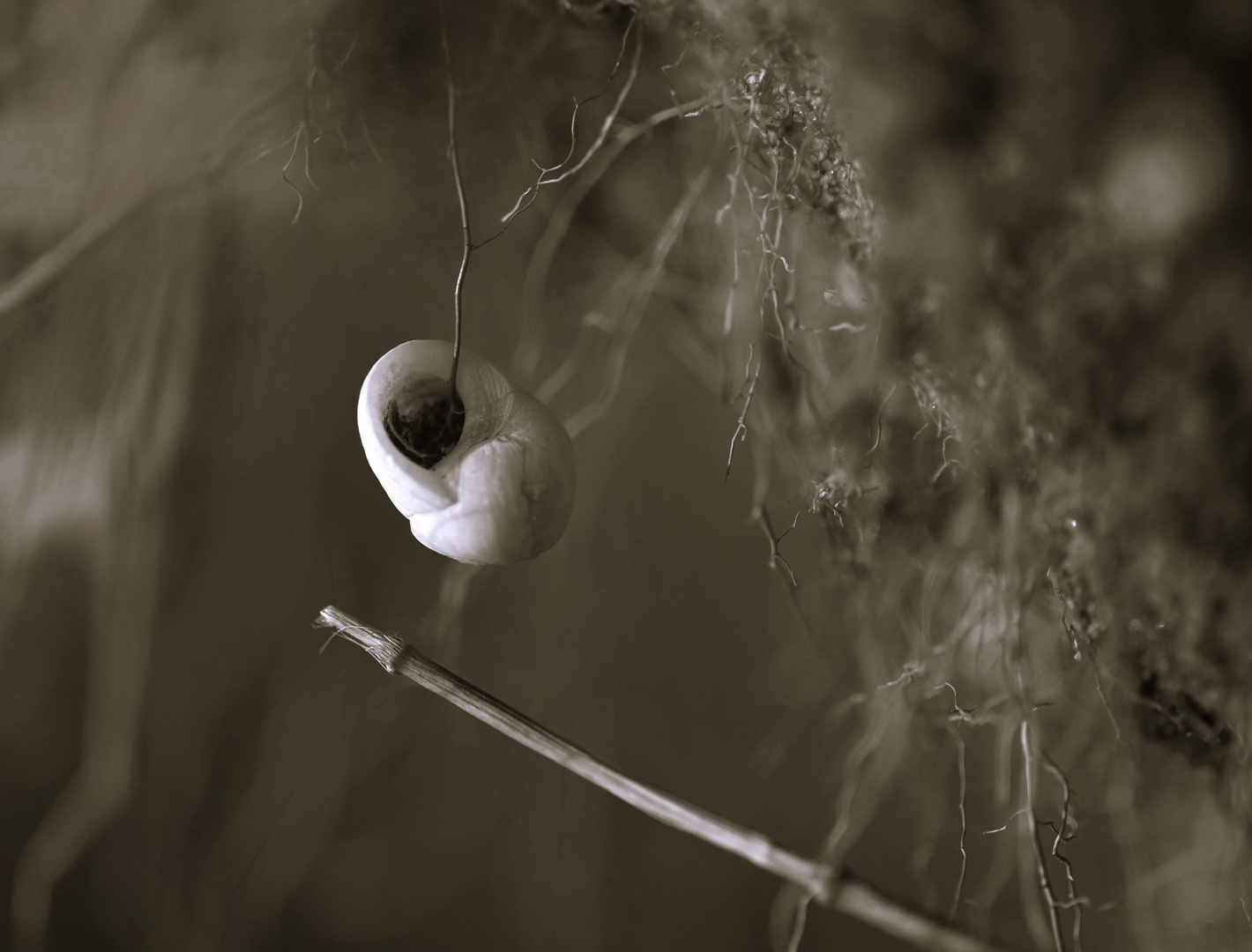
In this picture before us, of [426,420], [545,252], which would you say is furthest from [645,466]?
[426,420]

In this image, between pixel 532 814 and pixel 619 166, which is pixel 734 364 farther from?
pixel 532 814

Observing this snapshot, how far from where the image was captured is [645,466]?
0.61 m

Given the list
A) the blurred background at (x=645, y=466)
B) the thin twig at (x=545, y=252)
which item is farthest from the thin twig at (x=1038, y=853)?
the thin twig at (x=545, y=252)

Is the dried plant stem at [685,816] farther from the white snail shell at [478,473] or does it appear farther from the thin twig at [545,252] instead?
the thin twig at [545,252]

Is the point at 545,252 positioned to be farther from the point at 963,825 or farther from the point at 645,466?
the point at 963,825

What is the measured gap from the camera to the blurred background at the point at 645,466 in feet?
0.77

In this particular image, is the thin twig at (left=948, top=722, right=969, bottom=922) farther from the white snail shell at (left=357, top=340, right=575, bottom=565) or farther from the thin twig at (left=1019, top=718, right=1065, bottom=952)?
the white snail shell at (left=357, top=340, right=575, bottom=565)

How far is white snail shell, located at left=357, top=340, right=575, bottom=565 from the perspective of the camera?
0.95ft

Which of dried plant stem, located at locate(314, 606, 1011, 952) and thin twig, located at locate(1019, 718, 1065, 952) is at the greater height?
thin twig, located at locate(1019, 718, 1065, 952)

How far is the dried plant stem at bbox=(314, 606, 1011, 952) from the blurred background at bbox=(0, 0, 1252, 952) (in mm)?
30

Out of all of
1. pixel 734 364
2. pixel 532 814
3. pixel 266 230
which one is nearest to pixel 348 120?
pixel 266 230

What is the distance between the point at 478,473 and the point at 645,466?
13.0 inches

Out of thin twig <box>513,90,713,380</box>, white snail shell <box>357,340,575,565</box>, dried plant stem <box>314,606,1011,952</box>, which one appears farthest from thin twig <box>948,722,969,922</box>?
thin twig <box>513,90,713,380</box>

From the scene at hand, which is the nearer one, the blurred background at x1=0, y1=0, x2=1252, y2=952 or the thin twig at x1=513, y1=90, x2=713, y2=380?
the blurred background at x1=0, y1=0, x2=1252, y2=952
